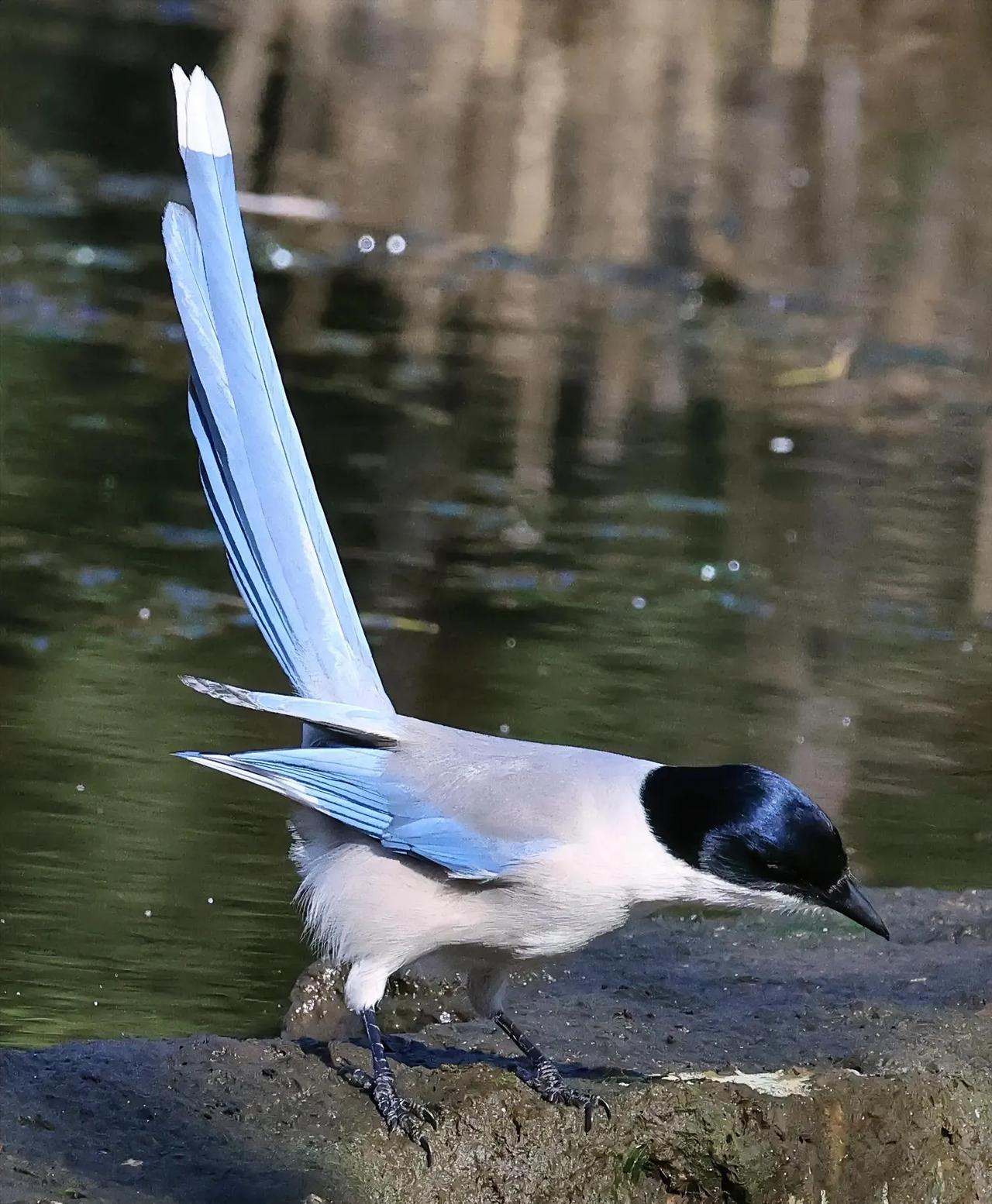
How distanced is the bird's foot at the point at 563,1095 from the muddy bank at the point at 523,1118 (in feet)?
0.08

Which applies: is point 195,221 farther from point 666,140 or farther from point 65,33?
point 65,33

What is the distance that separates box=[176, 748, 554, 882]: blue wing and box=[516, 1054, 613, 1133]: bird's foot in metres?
0.38

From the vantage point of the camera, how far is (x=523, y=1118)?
405 centimetres

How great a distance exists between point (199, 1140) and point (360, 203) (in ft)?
40.0

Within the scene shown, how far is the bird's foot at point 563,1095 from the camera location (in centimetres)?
408

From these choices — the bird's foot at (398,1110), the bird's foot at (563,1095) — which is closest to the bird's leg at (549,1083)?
the bird's foot at (563,1095)

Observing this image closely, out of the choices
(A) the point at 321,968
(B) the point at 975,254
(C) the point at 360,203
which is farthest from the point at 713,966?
(B) the point at 975,254

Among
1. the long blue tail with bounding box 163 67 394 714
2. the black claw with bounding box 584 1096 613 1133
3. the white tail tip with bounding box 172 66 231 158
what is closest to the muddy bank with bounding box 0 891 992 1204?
the black claw with bounding box 584 1096 613 1133

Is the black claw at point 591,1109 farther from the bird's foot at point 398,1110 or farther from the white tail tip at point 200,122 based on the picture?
the white tail tip at point 200,122

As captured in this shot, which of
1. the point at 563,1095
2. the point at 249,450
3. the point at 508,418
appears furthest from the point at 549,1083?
the point at 508,418

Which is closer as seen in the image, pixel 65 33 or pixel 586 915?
pixel 586 915

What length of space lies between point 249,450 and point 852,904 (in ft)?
5.18

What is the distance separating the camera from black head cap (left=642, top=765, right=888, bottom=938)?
412cm

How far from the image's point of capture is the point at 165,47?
1906cm
